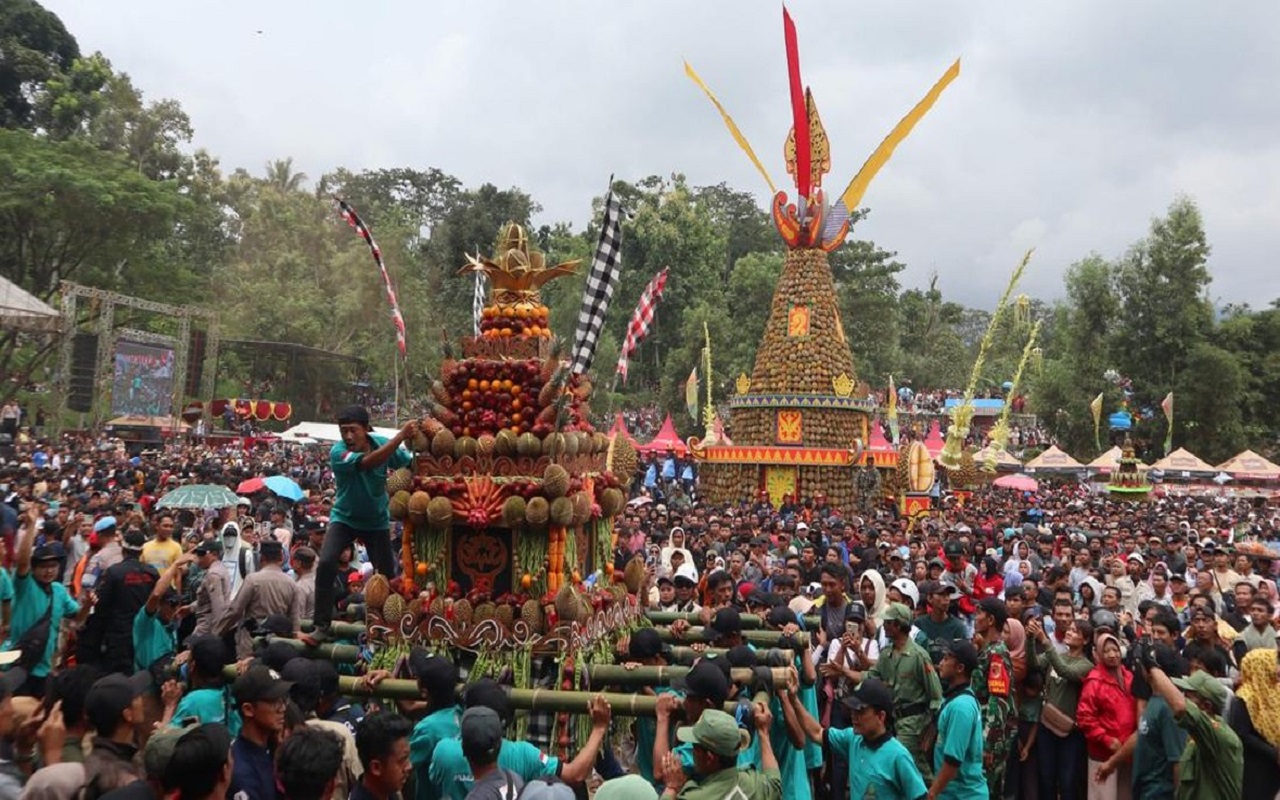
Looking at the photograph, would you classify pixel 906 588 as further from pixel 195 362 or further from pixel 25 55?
pixel 25 55

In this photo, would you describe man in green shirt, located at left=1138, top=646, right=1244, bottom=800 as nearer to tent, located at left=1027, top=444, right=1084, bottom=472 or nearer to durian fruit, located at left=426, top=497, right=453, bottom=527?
durian fruit, located at left=426, top=497, right=453, bottom=527

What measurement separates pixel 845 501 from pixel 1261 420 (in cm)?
2511

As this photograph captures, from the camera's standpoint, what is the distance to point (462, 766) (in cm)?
397

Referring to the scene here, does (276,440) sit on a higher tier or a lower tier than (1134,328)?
lower

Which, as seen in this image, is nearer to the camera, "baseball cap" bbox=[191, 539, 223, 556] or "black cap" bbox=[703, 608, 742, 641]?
"black cap" bbox=[703, 608, 742, 641]

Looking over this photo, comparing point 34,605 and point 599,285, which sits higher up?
point 599,285

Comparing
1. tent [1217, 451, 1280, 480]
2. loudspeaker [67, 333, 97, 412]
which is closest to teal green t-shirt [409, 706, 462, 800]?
loudspeaker [67, 333, 97, 412]

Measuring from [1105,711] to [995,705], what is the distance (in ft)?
2.36

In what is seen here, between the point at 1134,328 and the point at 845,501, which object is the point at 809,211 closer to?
the point at 845,501

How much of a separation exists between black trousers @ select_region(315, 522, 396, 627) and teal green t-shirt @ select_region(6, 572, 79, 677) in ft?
6.88

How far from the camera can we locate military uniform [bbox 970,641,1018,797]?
5.67 m

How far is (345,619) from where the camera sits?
6969mm

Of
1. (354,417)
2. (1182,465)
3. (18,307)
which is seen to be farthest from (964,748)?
(1182,465)

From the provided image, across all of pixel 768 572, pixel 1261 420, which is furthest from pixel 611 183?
pixel 1261 420
